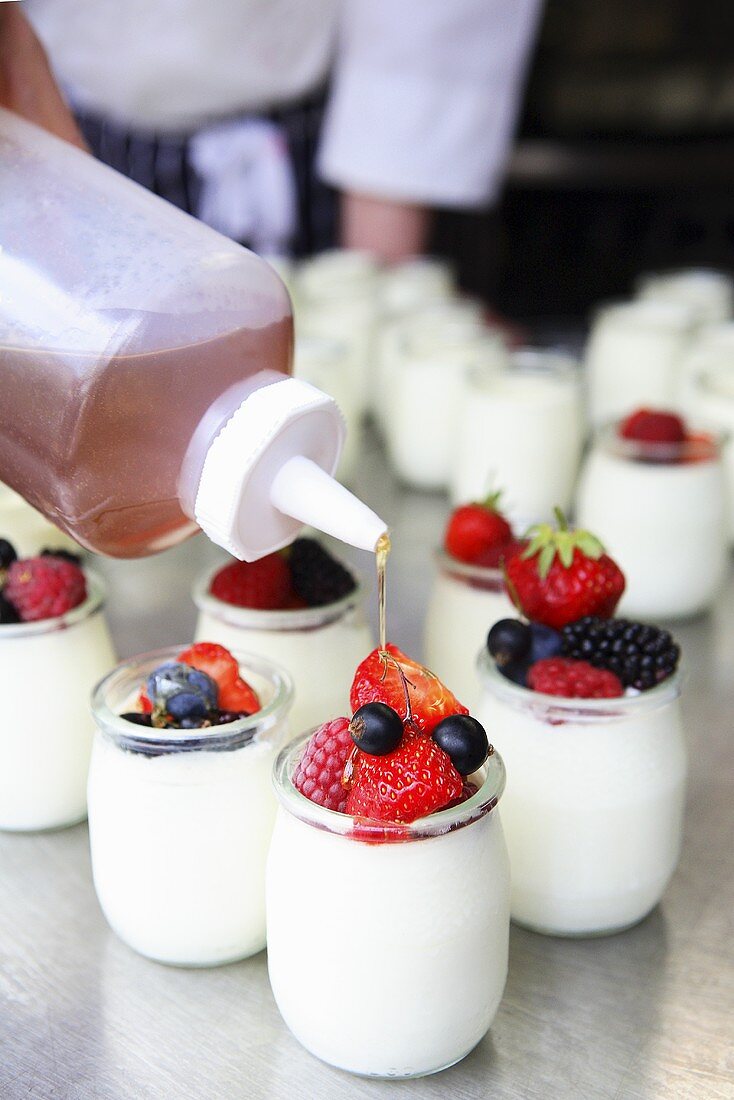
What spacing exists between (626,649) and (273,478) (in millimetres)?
281

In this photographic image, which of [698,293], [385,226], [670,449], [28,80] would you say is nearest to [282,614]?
[28,80]

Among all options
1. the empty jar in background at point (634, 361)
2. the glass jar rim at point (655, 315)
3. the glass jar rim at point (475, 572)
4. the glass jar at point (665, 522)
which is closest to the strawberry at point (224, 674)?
the glass jar rim at point (475, 572)

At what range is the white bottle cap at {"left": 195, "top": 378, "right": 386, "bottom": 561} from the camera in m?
0.77

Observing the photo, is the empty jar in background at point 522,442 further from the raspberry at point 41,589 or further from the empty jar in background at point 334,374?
the raspberry at point 41,589

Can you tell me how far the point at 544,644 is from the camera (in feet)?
3.03

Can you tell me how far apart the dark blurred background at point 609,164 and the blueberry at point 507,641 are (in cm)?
289

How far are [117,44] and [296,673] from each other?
176cm

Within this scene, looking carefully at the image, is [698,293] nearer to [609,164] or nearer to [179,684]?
[609,164]

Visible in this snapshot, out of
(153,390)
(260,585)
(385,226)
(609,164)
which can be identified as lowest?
(609,164)

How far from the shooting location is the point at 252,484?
79cm

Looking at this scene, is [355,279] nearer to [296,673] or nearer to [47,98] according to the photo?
[47,98]

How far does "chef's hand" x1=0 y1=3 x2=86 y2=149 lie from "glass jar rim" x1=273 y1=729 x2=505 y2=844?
625 mm

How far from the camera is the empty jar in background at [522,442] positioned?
1675mm

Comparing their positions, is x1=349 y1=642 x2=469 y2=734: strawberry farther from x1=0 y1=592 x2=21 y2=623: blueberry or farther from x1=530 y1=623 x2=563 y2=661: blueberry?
x1=0 y1=592 x2=21 y2=623: blueberry
